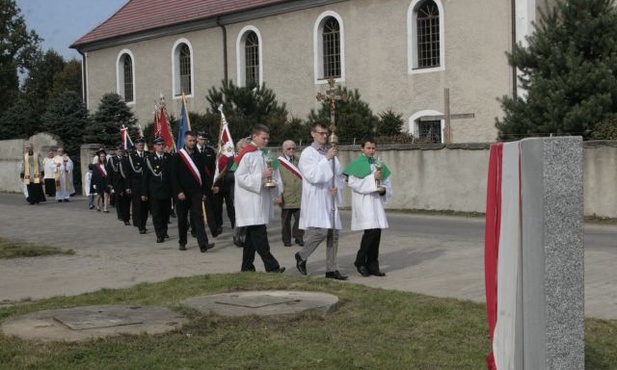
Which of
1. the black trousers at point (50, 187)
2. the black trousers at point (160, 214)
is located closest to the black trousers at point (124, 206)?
the black trousers at point (160, 214)

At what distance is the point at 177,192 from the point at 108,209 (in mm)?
11131

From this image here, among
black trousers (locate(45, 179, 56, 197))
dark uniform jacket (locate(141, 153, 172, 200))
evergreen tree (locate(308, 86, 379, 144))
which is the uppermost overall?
evergreen tree (locate(308, 86, 379, 144))

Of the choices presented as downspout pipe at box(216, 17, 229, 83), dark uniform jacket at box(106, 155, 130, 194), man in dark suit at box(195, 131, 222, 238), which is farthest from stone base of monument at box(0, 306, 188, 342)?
downspout pipe at box(216, 17, 229, 83)

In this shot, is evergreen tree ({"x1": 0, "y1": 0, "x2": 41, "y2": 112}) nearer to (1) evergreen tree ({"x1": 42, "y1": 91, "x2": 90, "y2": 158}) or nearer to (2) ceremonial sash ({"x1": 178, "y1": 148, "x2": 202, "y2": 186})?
(1) evergreen tree ({"x1": 42, "y1": 91, "x2": 90, "y2": 158})

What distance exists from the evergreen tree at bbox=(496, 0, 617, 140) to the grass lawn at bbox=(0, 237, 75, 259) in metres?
11.9

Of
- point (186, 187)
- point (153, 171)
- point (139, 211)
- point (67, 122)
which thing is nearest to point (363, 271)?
point (186, 187)

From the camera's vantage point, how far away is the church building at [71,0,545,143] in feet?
93.7

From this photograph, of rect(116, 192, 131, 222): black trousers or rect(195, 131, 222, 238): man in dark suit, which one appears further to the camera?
rect(116, 192, 131, 222): black trousers

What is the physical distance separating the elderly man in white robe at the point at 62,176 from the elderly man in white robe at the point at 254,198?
65.5 feet

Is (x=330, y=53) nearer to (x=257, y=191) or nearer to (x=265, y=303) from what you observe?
(x=257, y=191)

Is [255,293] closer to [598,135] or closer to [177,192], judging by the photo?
[177,192]

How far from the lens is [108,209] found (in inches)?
995

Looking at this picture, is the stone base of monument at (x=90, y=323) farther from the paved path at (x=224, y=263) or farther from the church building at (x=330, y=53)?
the church building at (x=330, y=53)

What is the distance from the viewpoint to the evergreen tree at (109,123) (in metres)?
36.6
